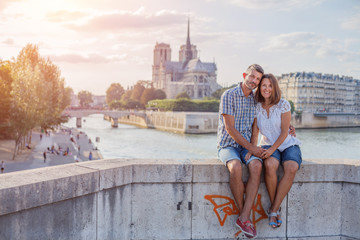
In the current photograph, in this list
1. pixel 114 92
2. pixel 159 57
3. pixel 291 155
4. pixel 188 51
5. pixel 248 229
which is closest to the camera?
pixel 248 229

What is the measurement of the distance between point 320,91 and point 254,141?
10597 centimetres

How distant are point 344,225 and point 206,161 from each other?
1.61 m

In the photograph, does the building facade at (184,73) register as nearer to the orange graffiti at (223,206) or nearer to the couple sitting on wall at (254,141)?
the couple sitting on wall at (254,141)

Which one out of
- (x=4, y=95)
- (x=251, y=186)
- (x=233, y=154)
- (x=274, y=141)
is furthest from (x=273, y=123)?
(x=4, y=95)

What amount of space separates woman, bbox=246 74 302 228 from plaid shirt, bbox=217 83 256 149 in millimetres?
98

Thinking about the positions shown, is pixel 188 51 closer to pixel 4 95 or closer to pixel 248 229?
pixel 4 95

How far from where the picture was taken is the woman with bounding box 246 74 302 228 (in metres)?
3.87

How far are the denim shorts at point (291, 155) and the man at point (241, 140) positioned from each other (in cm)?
29

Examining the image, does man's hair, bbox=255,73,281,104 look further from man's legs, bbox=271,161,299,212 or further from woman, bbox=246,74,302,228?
man's legs, bbox=271,161,299,212

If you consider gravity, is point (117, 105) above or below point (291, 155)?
above

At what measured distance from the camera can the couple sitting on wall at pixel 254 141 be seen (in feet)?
12.5

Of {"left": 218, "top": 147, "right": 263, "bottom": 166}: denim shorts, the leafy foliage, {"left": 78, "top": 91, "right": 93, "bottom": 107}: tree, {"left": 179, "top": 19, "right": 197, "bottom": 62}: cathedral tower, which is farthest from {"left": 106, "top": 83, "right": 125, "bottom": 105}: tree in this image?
{"left": 218, "top": 147, "right": 263, "bottom": 166}: denim shorts

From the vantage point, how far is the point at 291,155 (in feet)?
13.1

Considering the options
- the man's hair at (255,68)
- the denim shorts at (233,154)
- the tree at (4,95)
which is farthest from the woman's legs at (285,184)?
the tree at (4,95)
